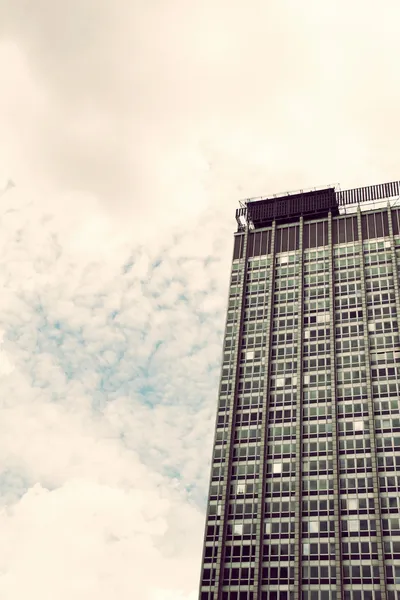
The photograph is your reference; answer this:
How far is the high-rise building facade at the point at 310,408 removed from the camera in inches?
4242

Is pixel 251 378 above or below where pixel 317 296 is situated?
below

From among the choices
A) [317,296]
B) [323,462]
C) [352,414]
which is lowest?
[323,462]

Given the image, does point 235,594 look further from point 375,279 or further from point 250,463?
point 375,279

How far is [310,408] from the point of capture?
126 meters

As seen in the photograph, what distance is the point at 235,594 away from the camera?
10812cm

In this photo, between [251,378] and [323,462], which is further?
[251,378]

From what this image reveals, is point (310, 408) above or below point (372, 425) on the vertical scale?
above

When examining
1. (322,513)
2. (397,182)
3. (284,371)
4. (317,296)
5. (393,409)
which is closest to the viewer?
(322,513)

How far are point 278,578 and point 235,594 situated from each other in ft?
25.9

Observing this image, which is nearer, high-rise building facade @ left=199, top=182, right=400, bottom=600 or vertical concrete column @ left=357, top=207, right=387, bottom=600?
vertical concrete column @ left=357, top=207, right=387, bottom=600

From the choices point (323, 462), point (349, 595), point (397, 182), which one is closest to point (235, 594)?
point (349, 595)

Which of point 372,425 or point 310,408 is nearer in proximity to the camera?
point 372,425

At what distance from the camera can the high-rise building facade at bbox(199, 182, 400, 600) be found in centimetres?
10775

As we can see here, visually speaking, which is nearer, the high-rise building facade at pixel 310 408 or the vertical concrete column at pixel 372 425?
the vertical concrete column at pixel 372 425
